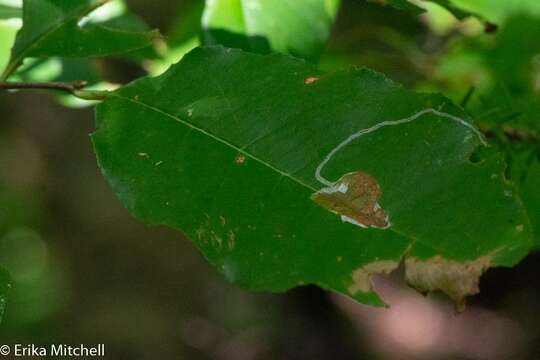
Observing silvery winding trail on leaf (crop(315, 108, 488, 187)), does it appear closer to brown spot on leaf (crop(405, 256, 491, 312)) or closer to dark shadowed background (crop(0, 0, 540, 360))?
brown spot on leaf (crop(405, 256, 491, 312))

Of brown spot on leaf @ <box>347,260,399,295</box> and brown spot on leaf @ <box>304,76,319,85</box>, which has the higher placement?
brown spot on leaf @ <box>304,76,319,85</box>

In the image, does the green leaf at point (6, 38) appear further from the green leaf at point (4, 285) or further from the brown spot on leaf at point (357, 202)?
the brown spot on leaf at point (357, 202)

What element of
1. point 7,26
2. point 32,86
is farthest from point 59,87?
point 7,26

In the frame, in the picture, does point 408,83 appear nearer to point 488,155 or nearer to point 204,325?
point 488,155

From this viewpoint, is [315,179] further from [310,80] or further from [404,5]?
[404,5]

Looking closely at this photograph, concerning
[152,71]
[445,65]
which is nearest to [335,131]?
[152,71]

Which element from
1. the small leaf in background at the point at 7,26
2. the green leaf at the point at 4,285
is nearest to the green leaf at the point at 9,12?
the small leaf in background at the point at 7,26

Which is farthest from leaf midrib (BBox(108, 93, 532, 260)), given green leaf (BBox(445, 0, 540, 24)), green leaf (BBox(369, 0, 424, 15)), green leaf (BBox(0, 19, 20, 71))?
green leaf (BBox(445, 0, 540, 24))
